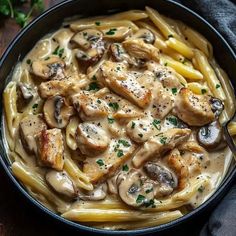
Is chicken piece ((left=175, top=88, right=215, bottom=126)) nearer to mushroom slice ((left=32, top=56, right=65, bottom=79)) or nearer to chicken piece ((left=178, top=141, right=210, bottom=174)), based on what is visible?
chicken piece ((left=178, top=141, right=210, bottom=174))

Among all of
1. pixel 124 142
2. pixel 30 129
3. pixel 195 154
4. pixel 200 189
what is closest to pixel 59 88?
pixel 30 129

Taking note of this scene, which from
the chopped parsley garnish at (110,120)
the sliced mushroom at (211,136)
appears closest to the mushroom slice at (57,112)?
the chopped parsley garnish at (110,120)

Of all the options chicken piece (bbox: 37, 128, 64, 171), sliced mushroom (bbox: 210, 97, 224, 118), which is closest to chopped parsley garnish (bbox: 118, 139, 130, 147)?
chicken piece (bbox: 37, 128, 64, 171)

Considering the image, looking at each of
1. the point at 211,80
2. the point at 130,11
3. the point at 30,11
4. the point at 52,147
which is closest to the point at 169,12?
the point at 130,11

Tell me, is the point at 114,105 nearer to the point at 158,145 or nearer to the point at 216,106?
the point at 158,145

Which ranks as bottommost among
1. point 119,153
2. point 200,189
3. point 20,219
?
point 20,219

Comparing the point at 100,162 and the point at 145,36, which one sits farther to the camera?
the point at 145,36
